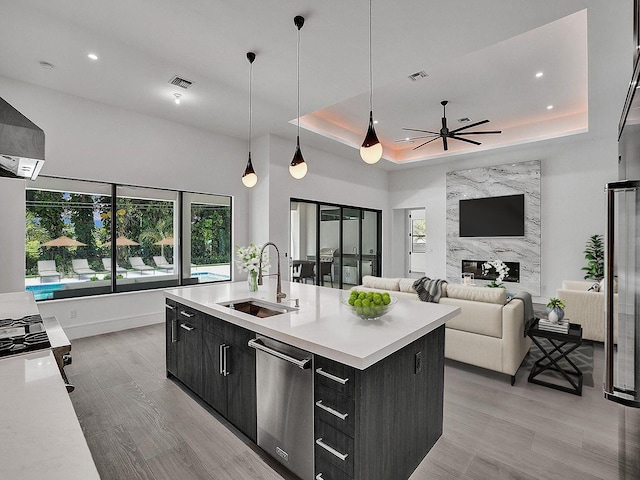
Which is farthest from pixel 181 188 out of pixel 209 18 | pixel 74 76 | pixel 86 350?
pixel 209 18

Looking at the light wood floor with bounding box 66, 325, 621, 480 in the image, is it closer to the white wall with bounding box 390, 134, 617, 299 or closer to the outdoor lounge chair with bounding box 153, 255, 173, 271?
the outdoor lounge chair with bounding box 153, 255, 173, 271

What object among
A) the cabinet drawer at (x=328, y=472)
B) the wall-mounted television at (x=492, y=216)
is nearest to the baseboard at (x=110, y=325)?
the cabinet drawer at (x=328, y=472)

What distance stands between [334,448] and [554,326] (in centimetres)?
263

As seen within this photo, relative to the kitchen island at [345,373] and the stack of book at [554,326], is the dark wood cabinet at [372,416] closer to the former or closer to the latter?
the kitchen island at [345,373]

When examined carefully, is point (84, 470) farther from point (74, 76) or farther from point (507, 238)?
point (507, 238)

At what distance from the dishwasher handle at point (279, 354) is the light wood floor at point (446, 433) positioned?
0.73 metres

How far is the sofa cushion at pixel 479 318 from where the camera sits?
10.0 ft

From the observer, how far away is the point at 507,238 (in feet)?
23.3

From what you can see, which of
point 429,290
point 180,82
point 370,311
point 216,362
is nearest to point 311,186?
point 180,82

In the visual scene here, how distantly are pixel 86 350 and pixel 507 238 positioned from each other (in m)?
7.68

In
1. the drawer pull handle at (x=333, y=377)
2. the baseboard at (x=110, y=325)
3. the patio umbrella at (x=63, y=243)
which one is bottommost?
the baseboard at (x=110, y=325)

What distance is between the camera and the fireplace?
6910 mm

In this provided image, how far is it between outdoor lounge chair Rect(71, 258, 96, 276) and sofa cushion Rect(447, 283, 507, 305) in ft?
15.6

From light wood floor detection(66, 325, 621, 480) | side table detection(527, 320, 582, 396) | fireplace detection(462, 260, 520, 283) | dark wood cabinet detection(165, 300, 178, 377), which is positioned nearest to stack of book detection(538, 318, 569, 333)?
side table detection(527, 320, 582, 396)
